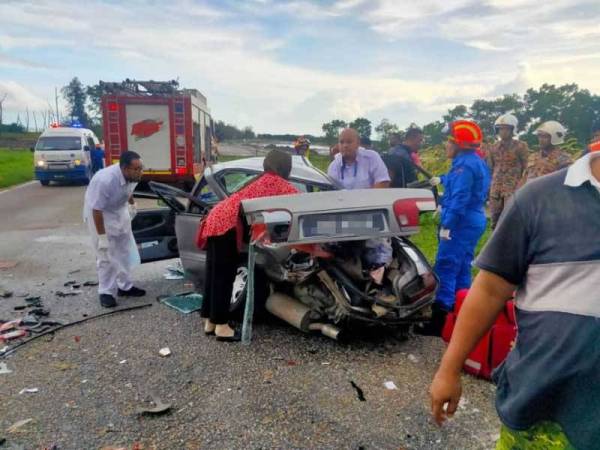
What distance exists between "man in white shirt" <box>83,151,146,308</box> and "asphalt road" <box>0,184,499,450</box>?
1.34 feet

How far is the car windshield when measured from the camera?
18828mm

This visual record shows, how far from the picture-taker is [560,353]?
53.0 inches

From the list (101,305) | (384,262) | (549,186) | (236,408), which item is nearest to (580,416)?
(549,186)

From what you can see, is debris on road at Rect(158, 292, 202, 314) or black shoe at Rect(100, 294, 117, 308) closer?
debris on road at Rect(158, 292, 202, 314)

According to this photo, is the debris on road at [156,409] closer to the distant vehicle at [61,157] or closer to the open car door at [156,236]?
the open car door at [156,236]

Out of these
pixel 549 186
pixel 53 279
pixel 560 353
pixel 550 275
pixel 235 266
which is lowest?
pixel 53 279

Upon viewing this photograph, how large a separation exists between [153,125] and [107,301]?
31.2 ft

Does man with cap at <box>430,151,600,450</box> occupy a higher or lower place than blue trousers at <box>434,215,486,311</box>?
higher

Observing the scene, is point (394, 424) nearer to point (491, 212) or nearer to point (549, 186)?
point (549, 186)

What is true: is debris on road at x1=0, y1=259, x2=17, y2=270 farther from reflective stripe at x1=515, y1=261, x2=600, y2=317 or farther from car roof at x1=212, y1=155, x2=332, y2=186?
reflective stripe at x1=515, y1=261, x2=600, y2=317

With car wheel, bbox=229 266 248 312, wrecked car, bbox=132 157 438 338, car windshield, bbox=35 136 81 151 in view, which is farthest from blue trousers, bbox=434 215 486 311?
car windshield, bbox=35 136 81 151

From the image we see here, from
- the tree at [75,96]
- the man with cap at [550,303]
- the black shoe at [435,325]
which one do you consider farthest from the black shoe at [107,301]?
the tree at [75,96]

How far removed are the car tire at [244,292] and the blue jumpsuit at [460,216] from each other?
172 cm

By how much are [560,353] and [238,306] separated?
353 cm
